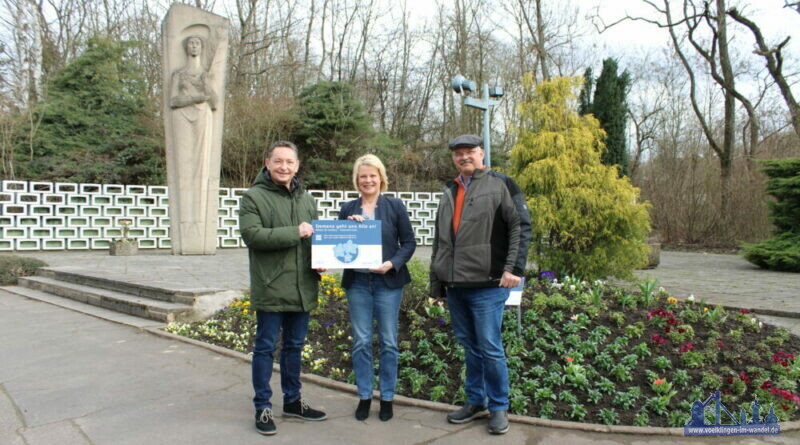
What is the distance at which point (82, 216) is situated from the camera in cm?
1494

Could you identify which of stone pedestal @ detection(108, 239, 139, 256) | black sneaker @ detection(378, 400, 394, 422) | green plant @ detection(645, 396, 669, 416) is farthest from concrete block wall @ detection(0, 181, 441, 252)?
green plant @ detection(645, 396, 669, 416)

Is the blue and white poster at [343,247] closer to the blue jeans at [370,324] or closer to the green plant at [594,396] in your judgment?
the blue jeans at [370,324]

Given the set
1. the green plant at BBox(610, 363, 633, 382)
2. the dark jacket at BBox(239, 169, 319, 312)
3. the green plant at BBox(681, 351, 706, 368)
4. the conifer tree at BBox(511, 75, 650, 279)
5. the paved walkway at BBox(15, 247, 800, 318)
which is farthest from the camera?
the paved walkway at BBox(15, 247, 800, 318)

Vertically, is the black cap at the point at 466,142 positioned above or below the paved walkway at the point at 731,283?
above

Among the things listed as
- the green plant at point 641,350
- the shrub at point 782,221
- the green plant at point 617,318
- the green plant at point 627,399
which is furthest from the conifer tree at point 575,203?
the shrub at point 782,221

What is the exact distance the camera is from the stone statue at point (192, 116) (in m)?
12.8

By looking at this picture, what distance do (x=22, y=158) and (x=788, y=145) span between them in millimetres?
26353

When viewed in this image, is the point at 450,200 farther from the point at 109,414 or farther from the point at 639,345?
the point at 109,414

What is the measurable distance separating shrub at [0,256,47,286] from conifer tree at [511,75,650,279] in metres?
9.74

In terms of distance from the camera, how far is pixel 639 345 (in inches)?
166

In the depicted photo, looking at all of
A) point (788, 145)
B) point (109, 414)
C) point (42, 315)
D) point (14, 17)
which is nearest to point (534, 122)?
point (109, 414)

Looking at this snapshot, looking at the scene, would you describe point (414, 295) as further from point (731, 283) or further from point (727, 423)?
point (731, 283)

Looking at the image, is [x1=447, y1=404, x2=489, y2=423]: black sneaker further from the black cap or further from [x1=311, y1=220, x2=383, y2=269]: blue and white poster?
the black cap

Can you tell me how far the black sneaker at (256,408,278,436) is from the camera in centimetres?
313
